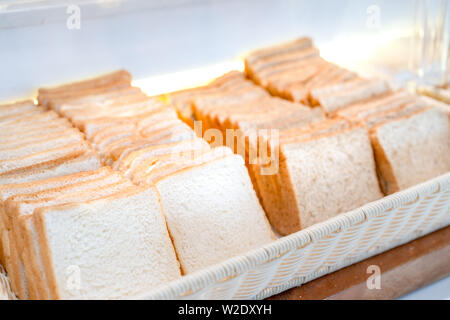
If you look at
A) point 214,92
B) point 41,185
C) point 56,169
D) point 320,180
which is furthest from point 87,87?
point 320,180

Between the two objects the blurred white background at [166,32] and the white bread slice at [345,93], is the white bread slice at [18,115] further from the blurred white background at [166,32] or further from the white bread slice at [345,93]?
the white bread slice at [345,93]

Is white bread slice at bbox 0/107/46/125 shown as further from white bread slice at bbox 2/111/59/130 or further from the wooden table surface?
the wooden table surface

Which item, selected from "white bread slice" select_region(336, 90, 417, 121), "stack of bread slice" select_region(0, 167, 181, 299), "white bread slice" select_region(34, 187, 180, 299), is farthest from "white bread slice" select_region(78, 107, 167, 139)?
"white bread slice" select_region(336, 90, 417, 121)

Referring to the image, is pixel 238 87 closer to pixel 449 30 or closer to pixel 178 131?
pixel 178 131

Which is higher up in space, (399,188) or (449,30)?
(449,30)
